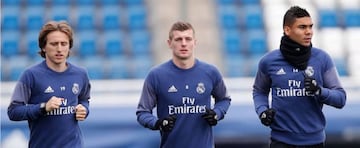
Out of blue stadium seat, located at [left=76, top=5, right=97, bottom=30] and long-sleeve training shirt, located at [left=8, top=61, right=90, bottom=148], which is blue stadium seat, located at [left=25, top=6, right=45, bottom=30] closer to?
blue stadium seat, located at [left=76, top=5, right=97, bottom=30]

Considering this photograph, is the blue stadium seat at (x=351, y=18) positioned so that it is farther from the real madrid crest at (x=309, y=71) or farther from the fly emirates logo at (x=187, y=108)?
the fly emirates logo at (x=187, y=108)

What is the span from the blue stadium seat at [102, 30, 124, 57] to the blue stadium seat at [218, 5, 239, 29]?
6.40 ft

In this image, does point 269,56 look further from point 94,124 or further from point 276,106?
point 94,124

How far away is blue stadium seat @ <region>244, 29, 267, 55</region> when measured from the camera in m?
13.2

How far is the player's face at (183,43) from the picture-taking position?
16.7 ft

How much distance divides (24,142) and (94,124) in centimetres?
Result: 74

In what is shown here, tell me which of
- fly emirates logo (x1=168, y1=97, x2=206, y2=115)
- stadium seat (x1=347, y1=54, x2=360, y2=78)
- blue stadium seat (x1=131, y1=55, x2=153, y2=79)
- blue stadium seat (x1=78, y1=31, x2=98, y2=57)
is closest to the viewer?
fly emirates logo (x1=168, y1=97, x2=206, y2=115)

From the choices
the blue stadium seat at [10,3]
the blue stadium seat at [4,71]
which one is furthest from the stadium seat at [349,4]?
the blue stadium seat at [4,71]

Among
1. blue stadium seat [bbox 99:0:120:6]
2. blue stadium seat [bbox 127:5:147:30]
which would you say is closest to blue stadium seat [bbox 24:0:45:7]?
blue stadium seat [bbox 99:0:120:6]

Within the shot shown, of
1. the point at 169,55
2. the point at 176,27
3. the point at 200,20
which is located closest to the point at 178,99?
the point at 176,27

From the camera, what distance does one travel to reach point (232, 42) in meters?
13.3

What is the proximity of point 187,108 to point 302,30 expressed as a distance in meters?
0.99

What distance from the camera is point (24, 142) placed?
7430 mm

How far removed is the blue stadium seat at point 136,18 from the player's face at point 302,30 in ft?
28.7
